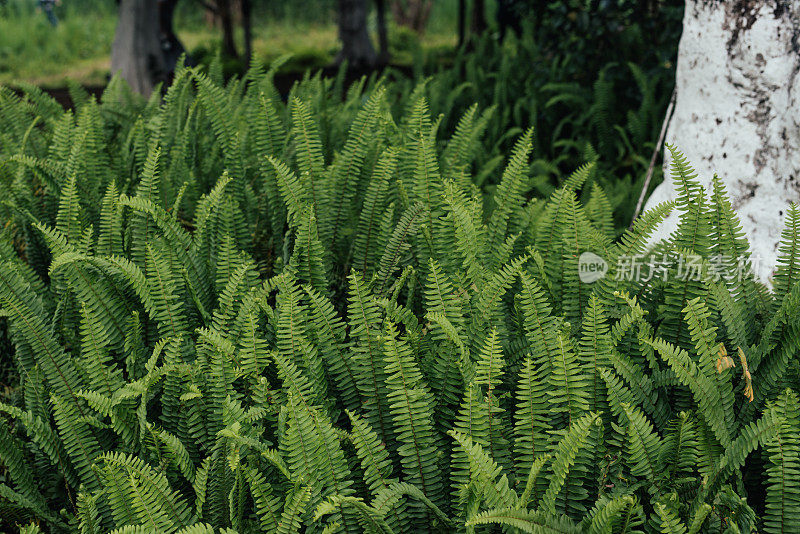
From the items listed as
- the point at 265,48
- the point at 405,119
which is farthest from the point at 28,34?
the point at 405,119

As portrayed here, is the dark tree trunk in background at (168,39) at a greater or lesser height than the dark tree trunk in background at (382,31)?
greater

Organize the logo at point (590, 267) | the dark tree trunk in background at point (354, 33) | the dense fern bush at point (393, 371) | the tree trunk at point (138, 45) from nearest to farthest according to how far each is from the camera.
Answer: the dense fern bush at point (393, 371) < the logo at point (590, 267) < the tree trunk at point (138, 45) < the dark tree trunk in background at point (354, 33)

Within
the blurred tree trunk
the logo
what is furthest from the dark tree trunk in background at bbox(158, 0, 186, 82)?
the blurred tree trunk

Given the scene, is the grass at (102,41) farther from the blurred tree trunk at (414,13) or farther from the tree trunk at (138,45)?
the tree trunk at (138,45)

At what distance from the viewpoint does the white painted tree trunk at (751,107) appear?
2518mm

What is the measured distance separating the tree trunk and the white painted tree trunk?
12.1ft

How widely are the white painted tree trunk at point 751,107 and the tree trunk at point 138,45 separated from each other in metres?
3.68

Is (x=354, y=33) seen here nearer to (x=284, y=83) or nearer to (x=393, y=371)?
(x=284, y=83)

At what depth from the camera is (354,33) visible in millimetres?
9453

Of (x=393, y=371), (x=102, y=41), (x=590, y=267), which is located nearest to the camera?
(x=393, y=371)

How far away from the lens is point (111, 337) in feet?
6.98

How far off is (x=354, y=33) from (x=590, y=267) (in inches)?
316

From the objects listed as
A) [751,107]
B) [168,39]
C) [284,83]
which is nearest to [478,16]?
[284,83]

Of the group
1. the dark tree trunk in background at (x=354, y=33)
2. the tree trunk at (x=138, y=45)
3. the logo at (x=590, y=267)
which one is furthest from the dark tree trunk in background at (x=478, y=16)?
the logo at (x=590, y=267)
